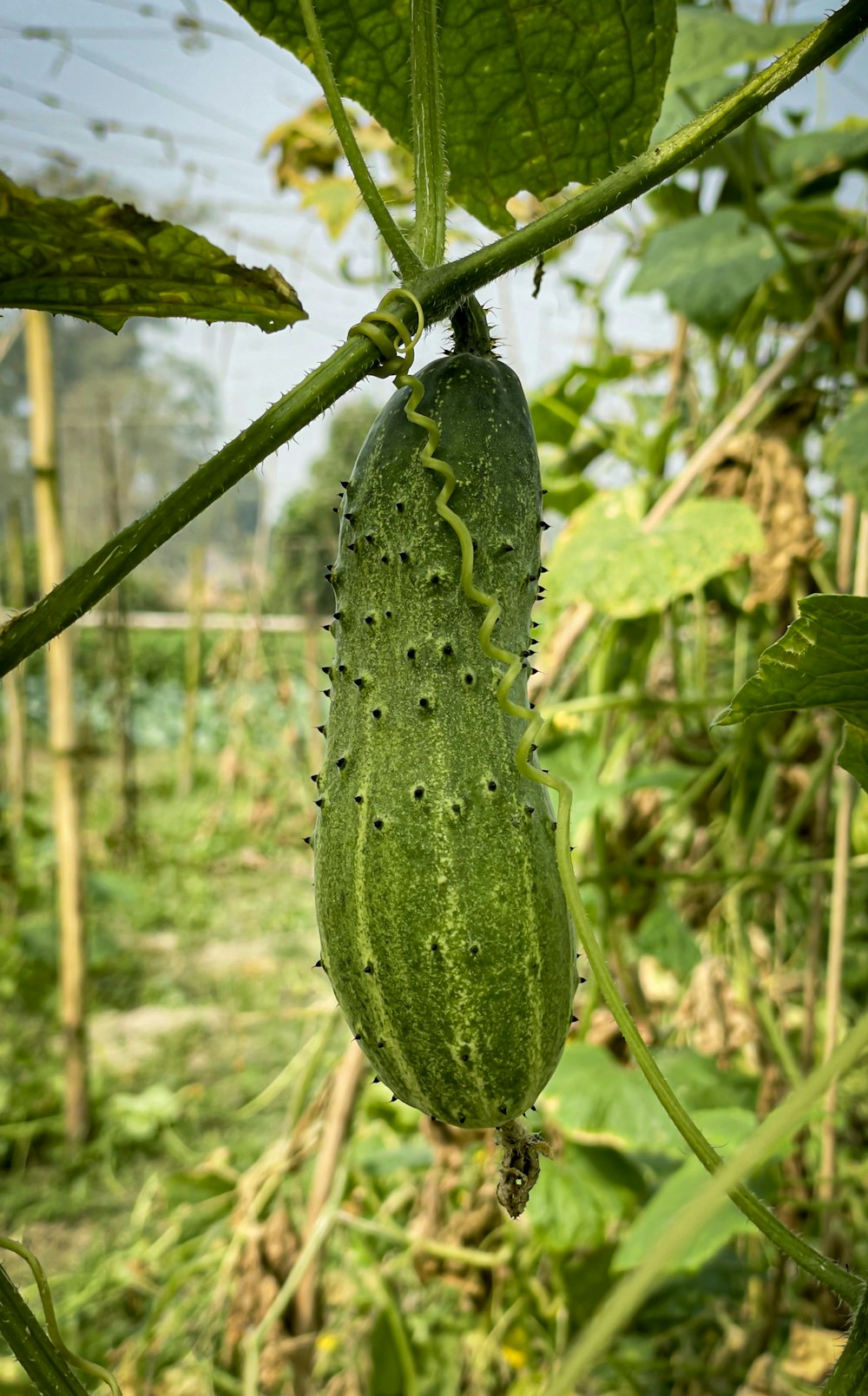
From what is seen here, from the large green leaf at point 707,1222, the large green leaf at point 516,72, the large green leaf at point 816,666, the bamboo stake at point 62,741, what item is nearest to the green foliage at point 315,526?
the bamboo stake at point 62,741

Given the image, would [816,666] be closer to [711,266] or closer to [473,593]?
[473,593]

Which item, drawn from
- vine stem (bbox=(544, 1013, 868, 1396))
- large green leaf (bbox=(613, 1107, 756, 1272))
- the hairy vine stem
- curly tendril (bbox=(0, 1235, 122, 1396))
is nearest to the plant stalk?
the hairy vine stem

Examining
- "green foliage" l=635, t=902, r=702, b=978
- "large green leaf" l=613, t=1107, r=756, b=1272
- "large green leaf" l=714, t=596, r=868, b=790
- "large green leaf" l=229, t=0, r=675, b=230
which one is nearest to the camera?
"large green leaf" l=714, t=596, r=868, b=790

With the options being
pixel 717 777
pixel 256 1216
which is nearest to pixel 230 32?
pixel 717 777

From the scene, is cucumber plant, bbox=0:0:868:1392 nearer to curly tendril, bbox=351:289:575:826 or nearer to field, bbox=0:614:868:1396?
curly tendril, bbox=351:289:575:826

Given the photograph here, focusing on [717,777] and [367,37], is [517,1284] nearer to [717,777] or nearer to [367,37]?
[717,777]

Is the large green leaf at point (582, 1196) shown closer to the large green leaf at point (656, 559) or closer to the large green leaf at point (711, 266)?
the large green leaf at point (656, 559)
